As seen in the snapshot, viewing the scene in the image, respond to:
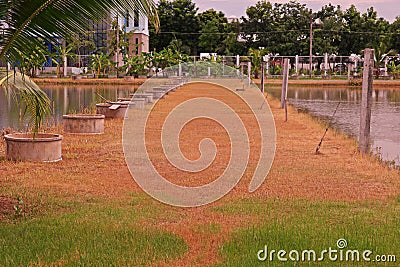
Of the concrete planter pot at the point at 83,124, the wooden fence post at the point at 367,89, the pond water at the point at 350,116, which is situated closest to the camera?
the wooden fence post at the point at 367,89

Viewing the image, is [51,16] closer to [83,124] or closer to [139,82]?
[83,124]

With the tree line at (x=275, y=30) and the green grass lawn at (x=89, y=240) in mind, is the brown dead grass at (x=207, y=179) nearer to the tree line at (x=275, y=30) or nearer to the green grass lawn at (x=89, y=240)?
the green grass lawn at (x=89, y=240)

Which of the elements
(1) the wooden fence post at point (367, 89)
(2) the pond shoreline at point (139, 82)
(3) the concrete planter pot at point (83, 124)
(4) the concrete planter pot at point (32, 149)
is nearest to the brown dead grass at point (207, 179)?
(4) the concrete planter pot at point (32, 149)

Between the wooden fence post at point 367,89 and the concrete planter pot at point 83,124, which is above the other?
the wooden fence post at point 367,89

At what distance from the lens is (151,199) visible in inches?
230

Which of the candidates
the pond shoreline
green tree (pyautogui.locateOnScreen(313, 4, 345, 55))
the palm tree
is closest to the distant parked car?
green tree (pyautogui.locateOnScreen(313, 4, 345, 55))

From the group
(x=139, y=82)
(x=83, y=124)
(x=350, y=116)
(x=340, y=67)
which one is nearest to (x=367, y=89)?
(x=83, y=124)

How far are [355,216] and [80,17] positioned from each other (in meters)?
2.60

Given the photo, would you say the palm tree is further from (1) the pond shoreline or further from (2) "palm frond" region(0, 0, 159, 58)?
(1) the pond shoreline

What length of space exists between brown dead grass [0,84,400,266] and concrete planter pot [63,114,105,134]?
2.69 ft

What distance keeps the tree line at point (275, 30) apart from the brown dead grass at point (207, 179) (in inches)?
1515

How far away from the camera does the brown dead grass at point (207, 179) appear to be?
501cm

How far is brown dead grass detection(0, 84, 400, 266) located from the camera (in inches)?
197

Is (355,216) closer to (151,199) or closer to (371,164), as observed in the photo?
(151,199)
